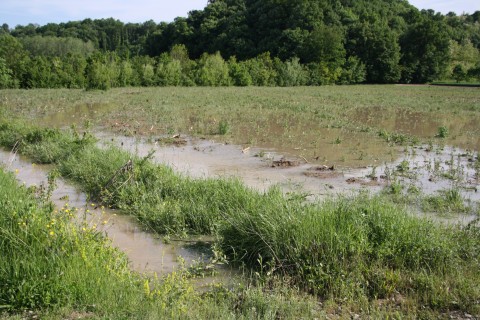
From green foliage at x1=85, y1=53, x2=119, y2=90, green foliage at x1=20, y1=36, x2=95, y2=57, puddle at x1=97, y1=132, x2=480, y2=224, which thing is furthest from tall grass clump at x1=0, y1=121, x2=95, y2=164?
green foliage at x1=20, y1=36, x2=95, y2=57

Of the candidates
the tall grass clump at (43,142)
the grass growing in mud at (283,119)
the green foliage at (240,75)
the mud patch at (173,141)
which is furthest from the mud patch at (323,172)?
the green foliage at (240,75)

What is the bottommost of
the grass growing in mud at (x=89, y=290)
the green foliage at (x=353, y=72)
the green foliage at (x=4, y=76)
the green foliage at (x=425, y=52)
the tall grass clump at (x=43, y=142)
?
the grass growing in mud at (x=89, y=290)

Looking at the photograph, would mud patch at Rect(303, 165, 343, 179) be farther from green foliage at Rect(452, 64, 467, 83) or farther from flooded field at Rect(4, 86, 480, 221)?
green foliage at Rect(452, 64, 467, 83)

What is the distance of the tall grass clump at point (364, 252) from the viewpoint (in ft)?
16.3

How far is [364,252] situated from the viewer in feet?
17.9

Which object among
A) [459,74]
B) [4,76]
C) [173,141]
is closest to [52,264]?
[173,141]

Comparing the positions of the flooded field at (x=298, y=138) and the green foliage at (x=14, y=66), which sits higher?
the green foliage at (x=14, y=66)

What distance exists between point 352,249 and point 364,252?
24 centimetres

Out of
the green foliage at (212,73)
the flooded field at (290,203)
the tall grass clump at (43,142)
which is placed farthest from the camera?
the green foliage at (212,73)

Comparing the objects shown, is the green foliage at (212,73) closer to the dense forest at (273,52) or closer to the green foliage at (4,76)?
the dense forest at (273,52)

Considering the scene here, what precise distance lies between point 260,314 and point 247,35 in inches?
2367

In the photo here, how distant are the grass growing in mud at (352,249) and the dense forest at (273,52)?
30332 mm

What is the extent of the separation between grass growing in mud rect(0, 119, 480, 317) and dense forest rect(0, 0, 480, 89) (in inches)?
1194

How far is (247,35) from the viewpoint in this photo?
202 ft
